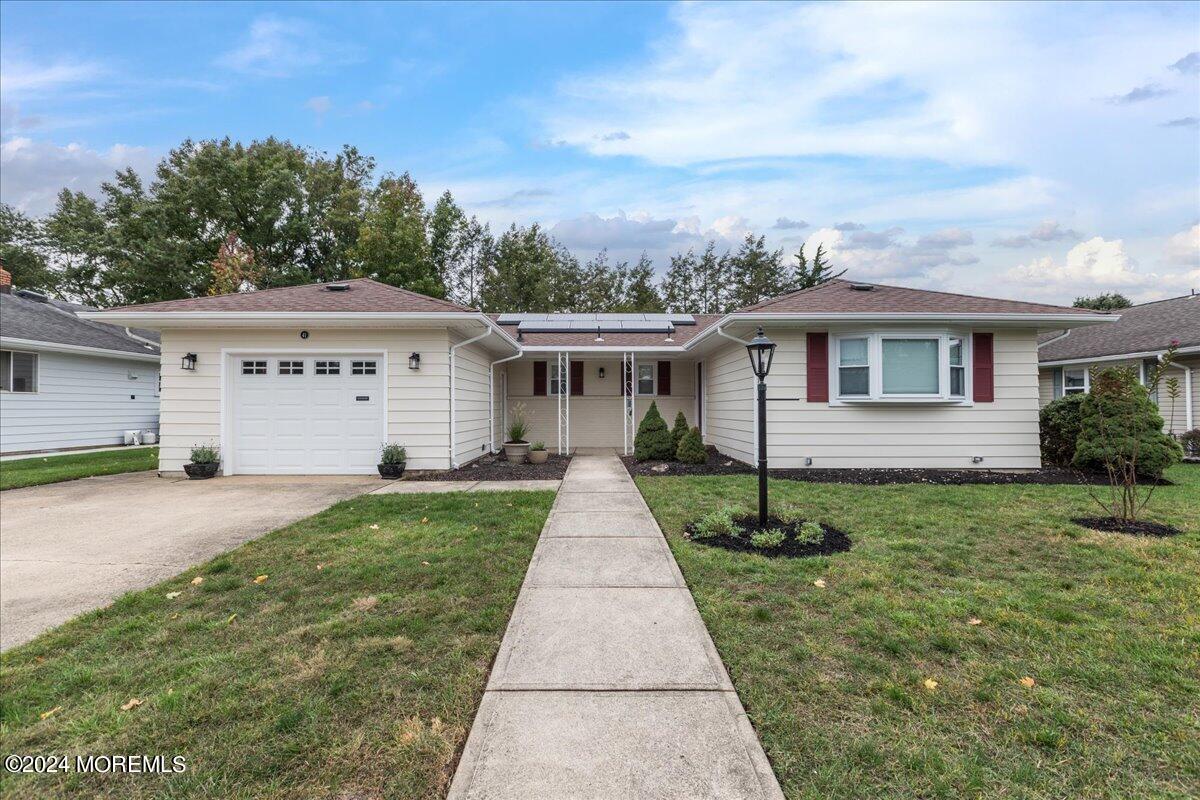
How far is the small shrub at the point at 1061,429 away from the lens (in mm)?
8758

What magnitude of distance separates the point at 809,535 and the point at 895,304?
593 cm

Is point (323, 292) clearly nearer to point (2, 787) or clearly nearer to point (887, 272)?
point (2, 787)

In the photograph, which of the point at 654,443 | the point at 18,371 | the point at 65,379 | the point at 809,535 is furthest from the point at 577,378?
the point at 18,371

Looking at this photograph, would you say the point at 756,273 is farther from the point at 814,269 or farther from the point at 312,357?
the point at 312,357

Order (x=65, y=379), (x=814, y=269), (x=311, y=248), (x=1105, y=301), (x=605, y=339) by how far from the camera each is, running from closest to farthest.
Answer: (x=65, y=379), (x=605, y=339), (x=311, y=248), (x=814, y=269), (x=1105, y=301)

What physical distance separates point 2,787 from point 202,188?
2574 cm

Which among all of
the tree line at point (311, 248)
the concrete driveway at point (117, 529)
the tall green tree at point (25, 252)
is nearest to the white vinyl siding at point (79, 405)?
the concrete driveway at point (117, 529)

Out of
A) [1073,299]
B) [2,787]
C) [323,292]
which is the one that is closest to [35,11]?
[323,292]

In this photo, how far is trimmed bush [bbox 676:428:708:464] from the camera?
9664mm

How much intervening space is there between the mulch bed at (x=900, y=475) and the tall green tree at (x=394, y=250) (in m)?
16.7

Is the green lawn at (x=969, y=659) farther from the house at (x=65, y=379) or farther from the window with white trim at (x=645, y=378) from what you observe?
the house at (x=65, y=379)

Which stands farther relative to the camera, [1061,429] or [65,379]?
[65,379]

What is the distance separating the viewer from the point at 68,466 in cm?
922

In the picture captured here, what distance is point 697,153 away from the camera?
1156cm
